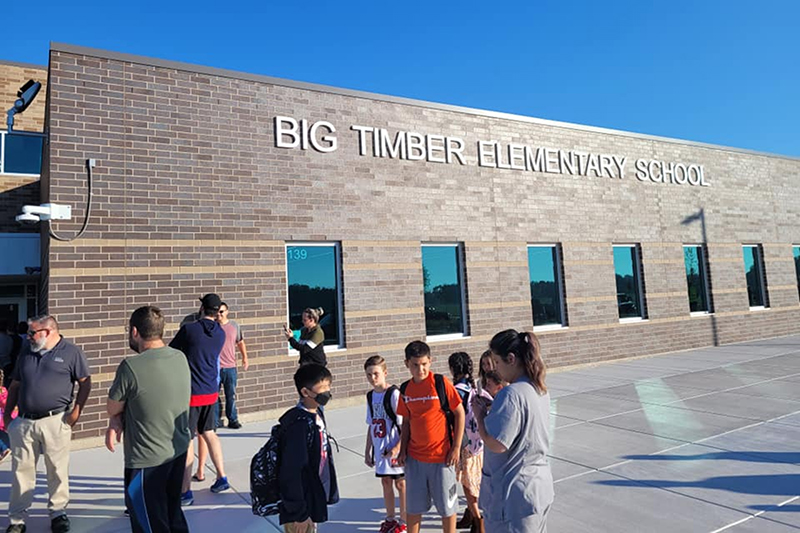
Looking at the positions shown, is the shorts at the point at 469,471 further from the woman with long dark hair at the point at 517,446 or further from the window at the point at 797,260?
the window at the point at 797,260

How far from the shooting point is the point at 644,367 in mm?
11562

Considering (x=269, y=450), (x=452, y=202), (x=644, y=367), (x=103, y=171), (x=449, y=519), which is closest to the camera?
(x=269, y=450)

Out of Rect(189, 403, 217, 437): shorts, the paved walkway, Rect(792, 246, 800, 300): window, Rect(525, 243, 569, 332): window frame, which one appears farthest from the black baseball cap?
Rect(792, 246, 800, 300): window

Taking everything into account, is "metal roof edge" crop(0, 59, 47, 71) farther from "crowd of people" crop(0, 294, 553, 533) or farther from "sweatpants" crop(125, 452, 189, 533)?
"sweatpants" crop(125, 452, 189, 533)

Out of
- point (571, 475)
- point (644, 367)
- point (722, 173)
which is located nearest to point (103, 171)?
point (571, 475)

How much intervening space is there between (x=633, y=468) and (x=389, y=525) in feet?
9.07

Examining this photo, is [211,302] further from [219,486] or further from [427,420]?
[427,420]

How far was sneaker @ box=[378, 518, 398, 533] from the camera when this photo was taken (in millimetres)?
3988

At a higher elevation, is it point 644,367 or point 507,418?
point 507,418

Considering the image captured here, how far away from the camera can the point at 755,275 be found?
1617 centimetres

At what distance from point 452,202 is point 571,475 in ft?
21.9

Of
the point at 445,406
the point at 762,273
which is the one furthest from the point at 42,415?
the point at 762,273

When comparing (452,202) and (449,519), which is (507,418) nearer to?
(449,519)

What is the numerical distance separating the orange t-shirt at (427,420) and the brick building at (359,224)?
5358mm
